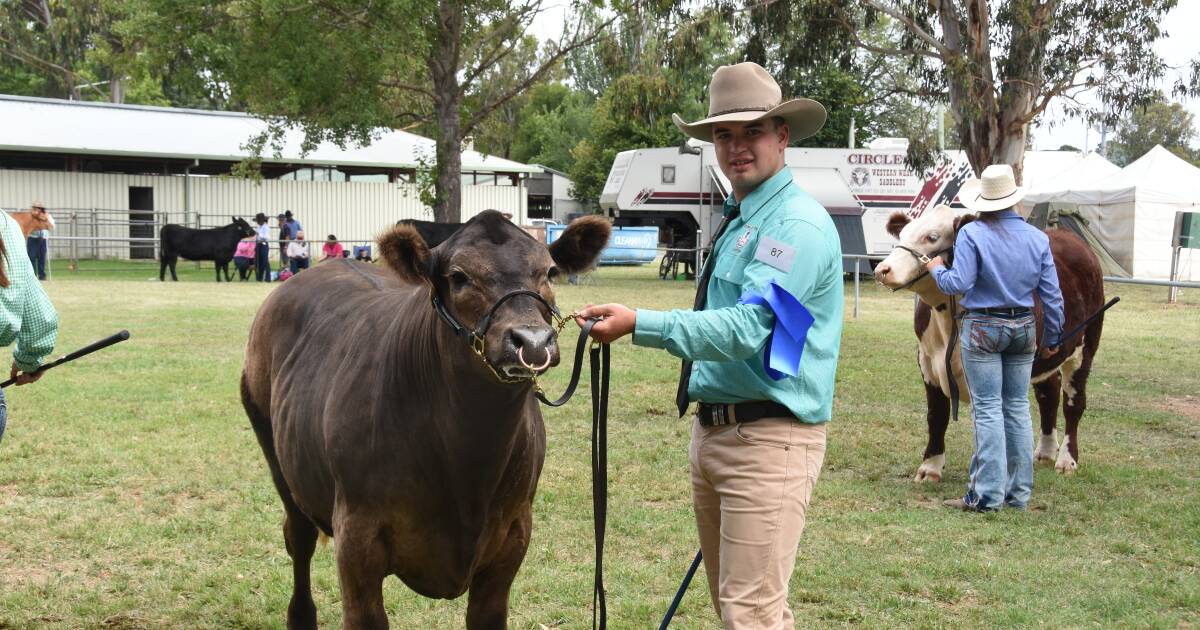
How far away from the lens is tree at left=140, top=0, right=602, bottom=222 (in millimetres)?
23047

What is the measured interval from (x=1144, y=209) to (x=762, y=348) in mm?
26667

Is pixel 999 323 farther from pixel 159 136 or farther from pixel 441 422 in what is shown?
pixel 159 136

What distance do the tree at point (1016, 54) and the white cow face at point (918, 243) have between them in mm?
12591

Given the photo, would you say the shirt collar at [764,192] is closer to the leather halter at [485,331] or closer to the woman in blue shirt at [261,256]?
the leather halter at [485,331]

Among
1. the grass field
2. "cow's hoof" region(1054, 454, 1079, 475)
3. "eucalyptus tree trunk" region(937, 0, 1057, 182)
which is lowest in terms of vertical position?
the grass field

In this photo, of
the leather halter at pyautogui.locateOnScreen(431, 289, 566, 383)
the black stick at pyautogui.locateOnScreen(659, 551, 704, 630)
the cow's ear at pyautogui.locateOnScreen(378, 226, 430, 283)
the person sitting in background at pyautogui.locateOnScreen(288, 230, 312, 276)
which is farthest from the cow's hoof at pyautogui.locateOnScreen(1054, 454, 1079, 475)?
the person sitting in background at pyautogui.locateOnScreen(288, 230, 312, 276)

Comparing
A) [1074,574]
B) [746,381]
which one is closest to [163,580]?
[746,381]

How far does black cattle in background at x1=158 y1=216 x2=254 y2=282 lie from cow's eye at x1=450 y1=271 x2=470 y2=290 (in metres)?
25.8

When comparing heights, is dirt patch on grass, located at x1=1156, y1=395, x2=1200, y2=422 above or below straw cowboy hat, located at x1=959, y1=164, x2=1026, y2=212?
below

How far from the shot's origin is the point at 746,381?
10.4 ft

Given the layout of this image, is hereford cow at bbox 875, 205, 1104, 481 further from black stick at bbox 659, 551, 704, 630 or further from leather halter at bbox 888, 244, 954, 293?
black stick at bbox 659, 551, 704, 630

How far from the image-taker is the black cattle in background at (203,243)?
1085 inches

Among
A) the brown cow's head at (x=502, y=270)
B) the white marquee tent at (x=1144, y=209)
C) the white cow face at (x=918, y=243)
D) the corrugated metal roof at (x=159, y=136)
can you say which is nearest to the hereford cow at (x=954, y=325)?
the white cow face at (x=918, y=243)

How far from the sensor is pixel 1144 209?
2630cm
